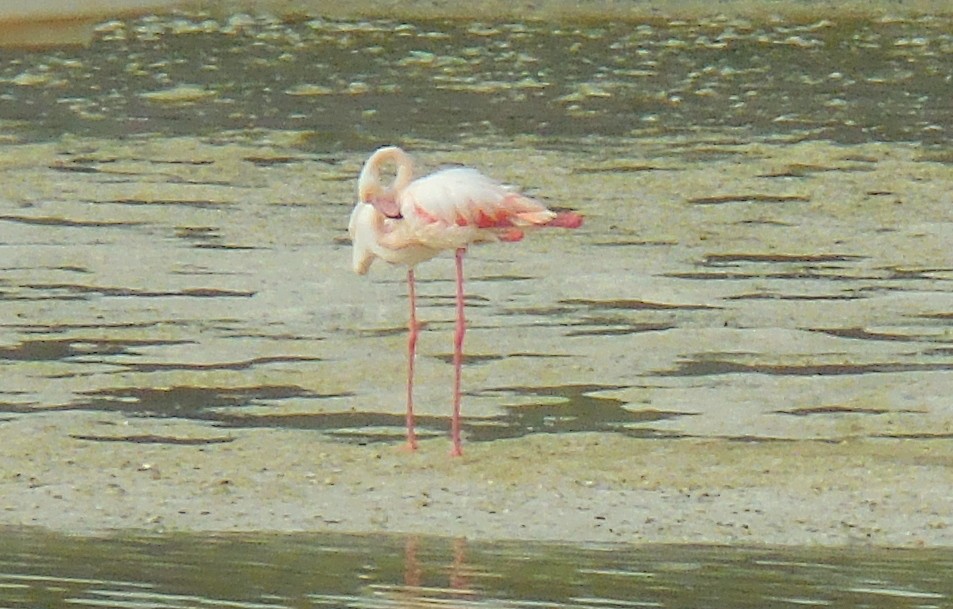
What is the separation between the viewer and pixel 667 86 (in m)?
17.8

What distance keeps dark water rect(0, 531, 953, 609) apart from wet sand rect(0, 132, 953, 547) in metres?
0.26

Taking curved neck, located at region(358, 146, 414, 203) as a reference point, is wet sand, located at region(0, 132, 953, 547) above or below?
below

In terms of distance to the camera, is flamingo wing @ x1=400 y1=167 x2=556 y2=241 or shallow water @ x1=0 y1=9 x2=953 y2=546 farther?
flamingo wing @ x1=400 y1=167 x2=556 y2=241

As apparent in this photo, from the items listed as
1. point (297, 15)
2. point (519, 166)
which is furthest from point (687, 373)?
point (297, 15)

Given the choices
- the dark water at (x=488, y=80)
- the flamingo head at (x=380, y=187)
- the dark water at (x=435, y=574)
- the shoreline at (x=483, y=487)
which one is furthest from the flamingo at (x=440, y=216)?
the dark water at (x=488, y=80)

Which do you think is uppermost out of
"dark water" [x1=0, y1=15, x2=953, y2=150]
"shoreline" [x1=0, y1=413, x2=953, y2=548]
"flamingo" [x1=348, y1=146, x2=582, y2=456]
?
"dark water" [x1=0, y1=15, x2=953, y2=150]

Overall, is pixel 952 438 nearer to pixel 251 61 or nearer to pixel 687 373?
pixel 687 373

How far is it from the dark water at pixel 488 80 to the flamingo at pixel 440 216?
7001mm

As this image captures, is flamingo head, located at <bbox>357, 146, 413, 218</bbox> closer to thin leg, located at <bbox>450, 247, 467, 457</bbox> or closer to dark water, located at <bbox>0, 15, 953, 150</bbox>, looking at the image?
thin leg, located at <bbox>450, 247, 467, 457</bbox>

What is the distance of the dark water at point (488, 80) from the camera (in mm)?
15609

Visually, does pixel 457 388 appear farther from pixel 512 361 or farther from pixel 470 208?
pixel 512 361

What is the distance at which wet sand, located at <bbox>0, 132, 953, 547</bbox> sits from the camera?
6.38 metres

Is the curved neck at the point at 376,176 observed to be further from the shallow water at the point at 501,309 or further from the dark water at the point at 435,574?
the dark water at the point at 435,574

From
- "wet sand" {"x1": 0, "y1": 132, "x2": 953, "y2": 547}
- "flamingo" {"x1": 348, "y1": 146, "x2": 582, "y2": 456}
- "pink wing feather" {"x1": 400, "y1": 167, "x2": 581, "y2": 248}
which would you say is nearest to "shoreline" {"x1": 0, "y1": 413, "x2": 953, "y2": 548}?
"wet sand" {"x1": 0, "y1": 132, "x2": 953, "y2": 547}
